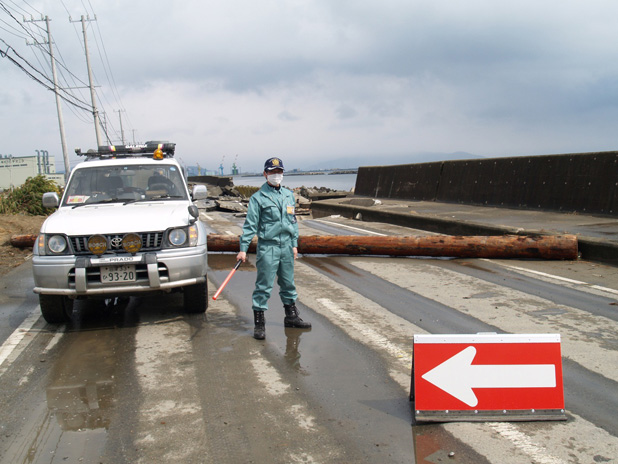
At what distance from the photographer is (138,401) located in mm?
4281

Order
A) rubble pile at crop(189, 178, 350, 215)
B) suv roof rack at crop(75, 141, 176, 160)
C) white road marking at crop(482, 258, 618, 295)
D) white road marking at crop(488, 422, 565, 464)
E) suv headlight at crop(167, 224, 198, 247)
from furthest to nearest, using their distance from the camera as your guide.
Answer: rubble pile at crop(189, 178, 350, 215), suv roof rack at crop(75, 141, 176, 160), white road marking at crop(482, 258, 618, 295), suv headlight at crop(167, 224, 198, 247), white road marking at crop(488, 422, 565, 464)

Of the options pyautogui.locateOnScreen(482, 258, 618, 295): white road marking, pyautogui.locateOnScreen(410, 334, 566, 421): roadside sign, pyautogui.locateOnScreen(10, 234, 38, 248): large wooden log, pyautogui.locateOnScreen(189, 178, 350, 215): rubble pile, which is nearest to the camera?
pyautogui.locateOnScreen(410, 334, 566, 421): roadside sign

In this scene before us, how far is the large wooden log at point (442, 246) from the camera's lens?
9.62 meters

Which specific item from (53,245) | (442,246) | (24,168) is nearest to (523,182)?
(442,246)

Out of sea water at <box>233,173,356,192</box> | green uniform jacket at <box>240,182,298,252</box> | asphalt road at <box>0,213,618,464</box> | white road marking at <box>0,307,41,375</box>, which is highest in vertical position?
green uniform jacket at <box>240,182,298,252</box>

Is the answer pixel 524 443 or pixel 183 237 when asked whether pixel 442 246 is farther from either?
pixel 524 443

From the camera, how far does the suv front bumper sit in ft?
19.6

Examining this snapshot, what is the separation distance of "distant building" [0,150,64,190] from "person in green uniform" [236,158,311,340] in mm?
36116

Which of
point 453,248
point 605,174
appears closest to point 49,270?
point 453,248

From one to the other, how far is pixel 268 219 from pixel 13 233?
1318 cm

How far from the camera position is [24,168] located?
63594 millimetres

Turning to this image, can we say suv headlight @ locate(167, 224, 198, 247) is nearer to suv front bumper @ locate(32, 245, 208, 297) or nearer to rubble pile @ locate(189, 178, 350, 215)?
suv front bumper @ locate(32, 245, 208, 297)

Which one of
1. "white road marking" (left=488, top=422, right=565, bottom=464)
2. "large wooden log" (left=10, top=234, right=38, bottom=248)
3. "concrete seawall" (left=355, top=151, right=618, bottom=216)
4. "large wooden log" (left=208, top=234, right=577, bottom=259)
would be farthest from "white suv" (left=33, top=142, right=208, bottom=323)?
"concrete seawall" (left=355, top=151, right=618, bottom=216)

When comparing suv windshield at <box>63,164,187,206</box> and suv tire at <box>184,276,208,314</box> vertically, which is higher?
suv windshield at <box>63,164,187,206</box>
